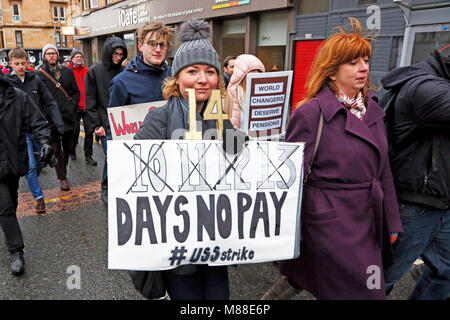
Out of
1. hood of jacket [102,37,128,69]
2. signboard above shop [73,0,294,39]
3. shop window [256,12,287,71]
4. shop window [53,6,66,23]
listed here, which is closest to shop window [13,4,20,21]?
shop window [53,6,66,23]

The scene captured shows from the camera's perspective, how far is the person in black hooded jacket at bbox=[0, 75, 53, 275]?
311cm

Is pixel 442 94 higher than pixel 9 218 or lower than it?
higher

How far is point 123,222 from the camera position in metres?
1.62

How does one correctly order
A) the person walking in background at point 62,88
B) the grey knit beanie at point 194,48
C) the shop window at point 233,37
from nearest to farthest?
1. the grey knit beanie at point 194,48
2. the person walking in background at point 62,88
3. the shop window at point 233,37

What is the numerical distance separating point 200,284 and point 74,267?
1.67m

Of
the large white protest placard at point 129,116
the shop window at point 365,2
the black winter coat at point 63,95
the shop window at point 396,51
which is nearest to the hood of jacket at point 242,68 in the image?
the large white protest placard at point 129,116

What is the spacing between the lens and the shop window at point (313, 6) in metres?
8.85

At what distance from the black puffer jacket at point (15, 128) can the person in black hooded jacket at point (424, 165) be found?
9.76 ft

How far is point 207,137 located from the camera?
6.07ft

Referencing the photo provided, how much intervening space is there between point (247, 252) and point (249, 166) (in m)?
0.42

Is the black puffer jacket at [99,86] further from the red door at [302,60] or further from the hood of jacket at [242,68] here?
the red door at [302,60]

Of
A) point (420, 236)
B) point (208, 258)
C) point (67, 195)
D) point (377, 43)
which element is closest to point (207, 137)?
point (208, 258)
